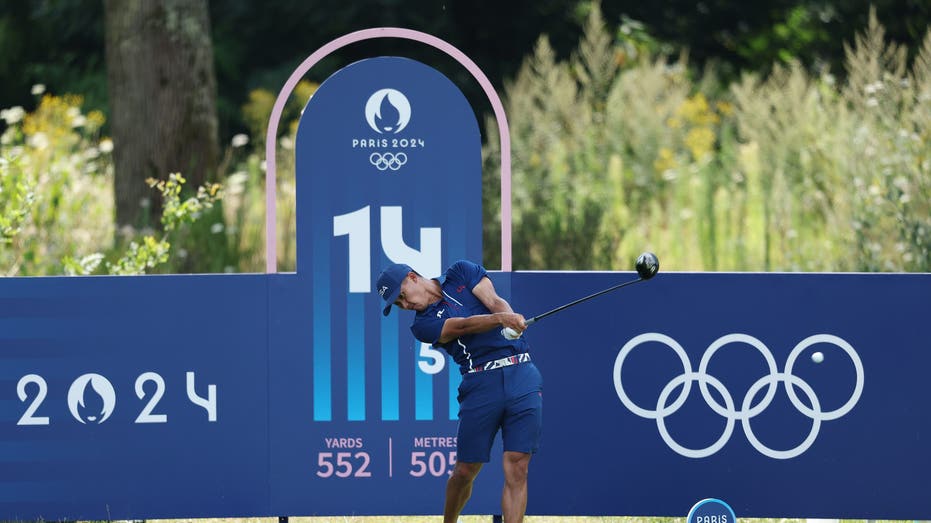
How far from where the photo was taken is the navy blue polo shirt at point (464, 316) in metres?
6.03

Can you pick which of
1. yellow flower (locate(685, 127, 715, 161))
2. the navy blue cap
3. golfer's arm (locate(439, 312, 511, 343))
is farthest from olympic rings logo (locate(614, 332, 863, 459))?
yellow flower (locate(685, 127, 715, 161))

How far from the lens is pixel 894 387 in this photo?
6.50m

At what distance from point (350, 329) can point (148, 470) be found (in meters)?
1.26

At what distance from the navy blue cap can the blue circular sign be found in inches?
70.8

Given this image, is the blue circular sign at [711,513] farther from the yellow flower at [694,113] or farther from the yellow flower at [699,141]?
the yellow flower at [694,113]

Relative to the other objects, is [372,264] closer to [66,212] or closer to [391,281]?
[391,281]

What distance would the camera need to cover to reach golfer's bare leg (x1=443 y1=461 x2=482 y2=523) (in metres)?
6.20

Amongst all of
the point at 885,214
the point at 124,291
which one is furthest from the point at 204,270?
the point at 885,214

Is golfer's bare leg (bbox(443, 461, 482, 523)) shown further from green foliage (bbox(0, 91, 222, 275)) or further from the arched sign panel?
green foliage (bbox(0, 91, 222, 275))

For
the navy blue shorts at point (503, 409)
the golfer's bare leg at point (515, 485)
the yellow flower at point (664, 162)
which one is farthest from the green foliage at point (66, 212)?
the yellow flower at point (664, 162)

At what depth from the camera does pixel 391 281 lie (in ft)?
19.9

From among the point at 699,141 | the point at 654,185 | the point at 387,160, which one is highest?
the point at 699,141

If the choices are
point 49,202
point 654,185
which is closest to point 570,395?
point 49,202

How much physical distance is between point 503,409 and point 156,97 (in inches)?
252
